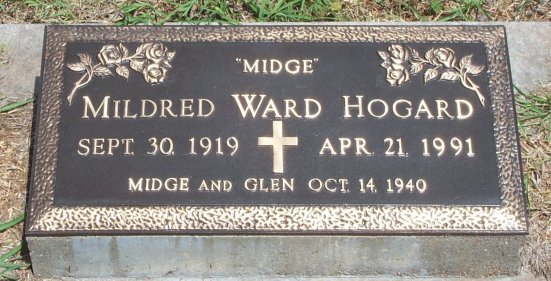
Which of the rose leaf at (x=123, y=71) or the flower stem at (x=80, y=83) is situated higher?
the rose leaf at (x=123, y=71)

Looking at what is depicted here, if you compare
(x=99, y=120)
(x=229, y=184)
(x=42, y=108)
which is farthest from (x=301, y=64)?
(x=42, y=108)

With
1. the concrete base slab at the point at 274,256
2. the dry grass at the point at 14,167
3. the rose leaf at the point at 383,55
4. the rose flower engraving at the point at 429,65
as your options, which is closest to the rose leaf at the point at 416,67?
the rose flower engraving at the point at 429,65

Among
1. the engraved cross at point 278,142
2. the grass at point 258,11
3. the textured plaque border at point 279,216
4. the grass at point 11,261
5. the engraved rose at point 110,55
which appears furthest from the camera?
the grass at point 258,11

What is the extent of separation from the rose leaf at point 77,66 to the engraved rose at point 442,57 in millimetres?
1431

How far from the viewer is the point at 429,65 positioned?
334 centimetres

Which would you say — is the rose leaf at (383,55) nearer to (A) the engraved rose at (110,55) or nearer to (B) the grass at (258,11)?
(B) the grass at (258,11)

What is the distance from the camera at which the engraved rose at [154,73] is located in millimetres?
3312

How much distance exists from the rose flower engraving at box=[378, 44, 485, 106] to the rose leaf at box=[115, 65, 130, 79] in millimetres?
1054

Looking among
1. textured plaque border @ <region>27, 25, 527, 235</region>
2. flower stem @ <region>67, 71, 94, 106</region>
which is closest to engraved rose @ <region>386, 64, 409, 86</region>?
textured plaque border @ <region>27, 25, 527, 235</region>

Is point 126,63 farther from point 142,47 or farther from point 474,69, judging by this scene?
point 474,69

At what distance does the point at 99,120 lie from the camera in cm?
322

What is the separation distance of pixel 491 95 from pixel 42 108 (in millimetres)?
1821

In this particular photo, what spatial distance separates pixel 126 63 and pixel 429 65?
126 cm

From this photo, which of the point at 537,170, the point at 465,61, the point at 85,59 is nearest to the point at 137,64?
the point at 85,59
